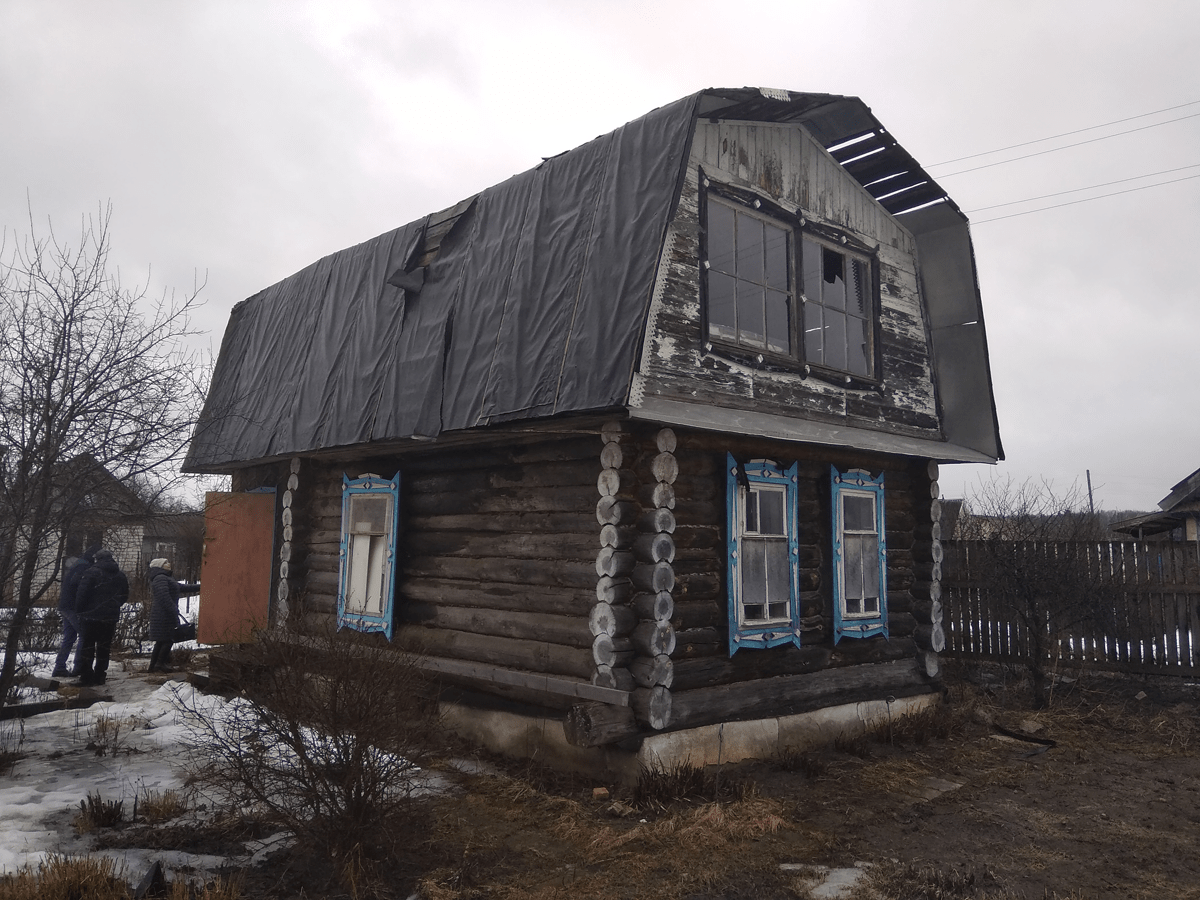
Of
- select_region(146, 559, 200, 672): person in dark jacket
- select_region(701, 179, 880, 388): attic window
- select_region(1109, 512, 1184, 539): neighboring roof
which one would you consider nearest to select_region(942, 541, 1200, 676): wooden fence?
select_region(701, 179, 880, 388): attic window

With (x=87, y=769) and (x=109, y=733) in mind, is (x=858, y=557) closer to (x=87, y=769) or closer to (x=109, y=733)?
(x=87, y=769)

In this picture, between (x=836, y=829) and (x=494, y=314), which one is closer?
(x=836, y=829)

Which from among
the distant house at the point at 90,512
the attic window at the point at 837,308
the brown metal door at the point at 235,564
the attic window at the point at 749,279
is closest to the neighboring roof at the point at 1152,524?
the attic window at the point at 837,308

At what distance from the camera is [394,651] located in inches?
218

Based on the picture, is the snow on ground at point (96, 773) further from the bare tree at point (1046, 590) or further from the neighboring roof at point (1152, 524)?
the neighboring roof at point (1152, 524)

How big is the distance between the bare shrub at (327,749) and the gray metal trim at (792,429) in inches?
116

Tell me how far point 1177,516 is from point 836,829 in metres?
12.2

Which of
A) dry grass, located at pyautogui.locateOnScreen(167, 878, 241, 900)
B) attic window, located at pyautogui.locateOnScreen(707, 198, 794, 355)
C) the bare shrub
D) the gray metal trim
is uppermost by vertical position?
attic window, located at pyautogui.locateOnScreen(707, 198, 794, 355)

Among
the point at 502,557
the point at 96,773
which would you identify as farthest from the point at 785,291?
the point at 96,773

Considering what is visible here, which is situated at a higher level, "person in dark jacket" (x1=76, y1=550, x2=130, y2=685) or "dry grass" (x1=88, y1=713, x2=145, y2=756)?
"person in dark jacket" (x1=76, y1=550, x2=130, y2=685)

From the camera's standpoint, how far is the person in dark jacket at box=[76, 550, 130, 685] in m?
11.1

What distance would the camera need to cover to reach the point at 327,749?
4859 millimetres

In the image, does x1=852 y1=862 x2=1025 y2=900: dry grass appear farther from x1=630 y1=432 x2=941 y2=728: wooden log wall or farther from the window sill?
the window sill

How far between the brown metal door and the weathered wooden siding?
723 cm
